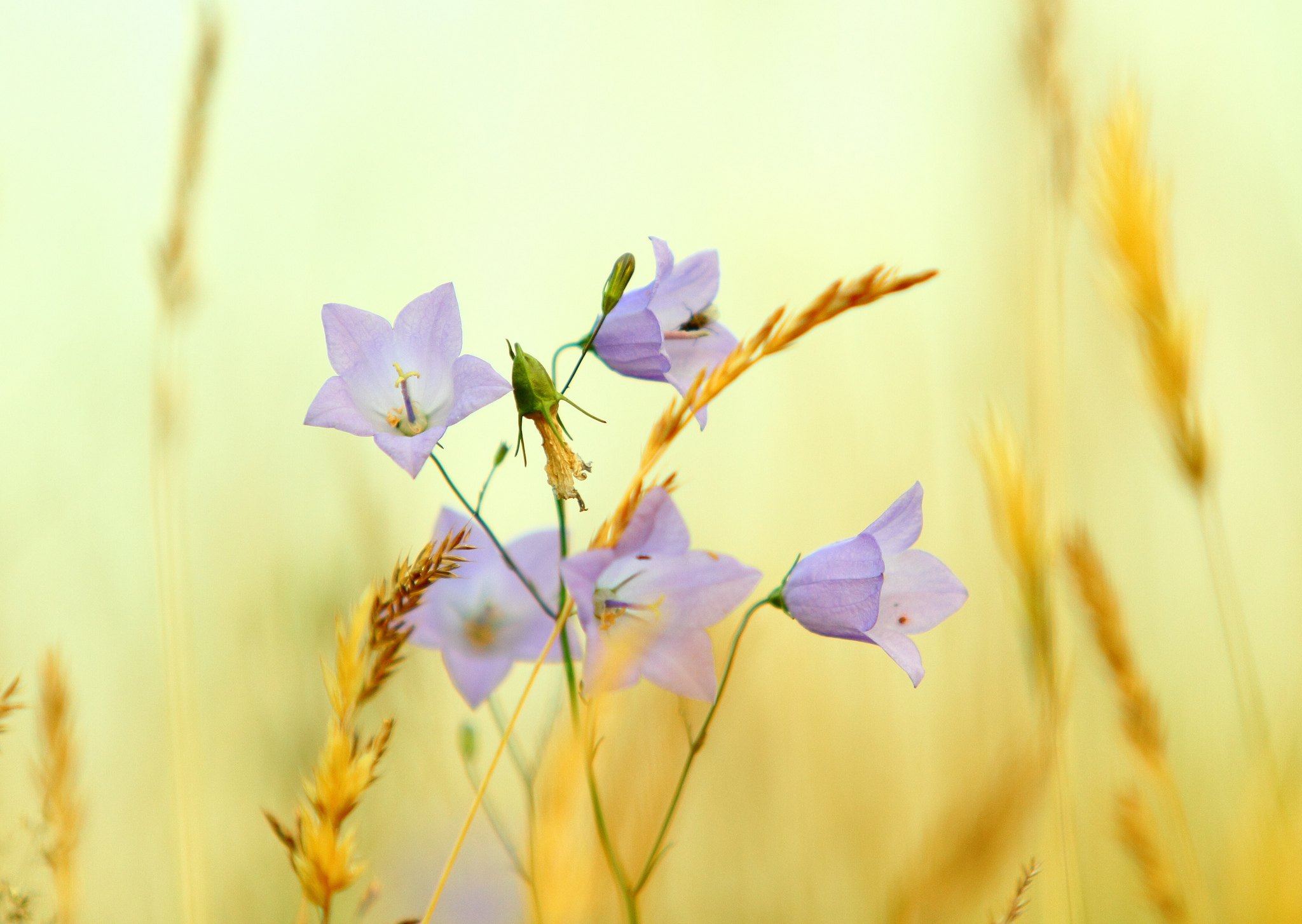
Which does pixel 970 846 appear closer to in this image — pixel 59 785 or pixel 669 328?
pixel 669 328

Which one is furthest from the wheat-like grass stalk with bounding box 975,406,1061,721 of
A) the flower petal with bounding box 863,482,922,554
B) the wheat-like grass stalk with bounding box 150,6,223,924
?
the wheat-like grass stalk with bounding box 150,6,223,924

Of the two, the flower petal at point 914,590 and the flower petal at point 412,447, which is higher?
the flower petal at point 412,447

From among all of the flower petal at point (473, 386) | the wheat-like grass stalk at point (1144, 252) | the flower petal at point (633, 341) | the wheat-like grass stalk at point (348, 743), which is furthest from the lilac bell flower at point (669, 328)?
the wheat-like grass stalk at point (1144, 252)

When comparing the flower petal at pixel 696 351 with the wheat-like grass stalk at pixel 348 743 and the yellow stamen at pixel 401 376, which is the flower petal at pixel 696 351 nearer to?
the yellow stamen at pixel 401 376

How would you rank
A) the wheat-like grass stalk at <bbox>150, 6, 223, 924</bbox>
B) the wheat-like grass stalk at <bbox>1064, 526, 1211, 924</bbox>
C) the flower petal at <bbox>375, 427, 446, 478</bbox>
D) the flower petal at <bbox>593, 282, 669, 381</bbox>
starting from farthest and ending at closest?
the wheat-like grass stalk at <bbox>150, 6, 223, 924</bbox>
the wheat-like grass stalk at <bbox>1064, 526, 1211, 924</bbox>
the flower petal at <bbox>593, 282, 669, 381</bbox>
the flower petal at <bbox>375, 427, 446, 478</bbox>

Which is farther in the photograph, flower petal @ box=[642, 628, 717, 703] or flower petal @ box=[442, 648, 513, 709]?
flower petal @ box=[442, 648, 513, 709]

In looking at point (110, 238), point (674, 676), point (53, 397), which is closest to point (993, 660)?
point (674, 676)

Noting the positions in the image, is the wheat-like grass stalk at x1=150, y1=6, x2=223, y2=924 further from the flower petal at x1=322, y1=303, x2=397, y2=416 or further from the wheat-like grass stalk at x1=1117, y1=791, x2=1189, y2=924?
the wheat-like grass stalk at x1=1117, y1=791, x2=1189, y2=924
